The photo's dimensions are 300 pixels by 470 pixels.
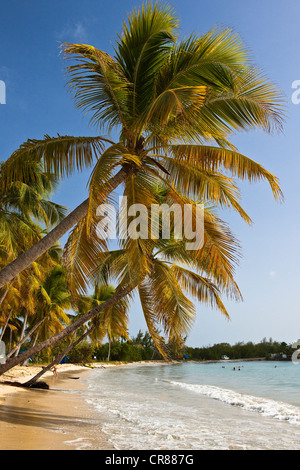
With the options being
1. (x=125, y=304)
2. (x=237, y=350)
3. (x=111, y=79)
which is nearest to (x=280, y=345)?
(x=237, y=350)

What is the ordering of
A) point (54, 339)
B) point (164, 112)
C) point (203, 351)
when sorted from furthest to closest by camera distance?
point (203, 351) < point (54, 339) < point (164, 112)

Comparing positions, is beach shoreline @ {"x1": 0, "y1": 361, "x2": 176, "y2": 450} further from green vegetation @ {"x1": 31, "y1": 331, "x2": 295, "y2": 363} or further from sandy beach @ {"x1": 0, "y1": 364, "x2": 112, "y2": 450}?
green vegetation @ {"x1": 31, "y1": 331, "x2": 295, "y2": 363}

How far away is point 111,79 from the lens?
6.57 meters

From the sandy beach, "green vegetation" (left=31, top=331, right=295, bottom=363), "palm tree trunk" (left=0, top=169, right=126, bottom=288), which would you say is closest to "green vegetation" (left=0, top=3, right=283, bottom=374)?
"palm tree trunk" (left=0, top=169, right=126, bottom=288)

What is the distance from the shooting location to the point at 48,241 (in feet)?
18.9

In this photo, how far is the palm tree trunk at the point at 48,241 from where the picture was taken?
5406 mm

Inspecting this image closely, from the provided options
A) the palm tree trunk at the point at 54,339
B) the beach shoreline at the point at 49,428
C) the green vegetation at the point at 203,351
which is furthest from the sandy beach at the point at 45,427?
the green vegetation at the point at 203,351

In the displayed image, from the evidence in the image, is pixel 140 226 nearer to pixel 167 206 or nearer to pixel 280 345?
pixel 167 206

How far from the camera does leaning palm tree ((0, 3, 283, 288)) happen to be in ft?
20.3

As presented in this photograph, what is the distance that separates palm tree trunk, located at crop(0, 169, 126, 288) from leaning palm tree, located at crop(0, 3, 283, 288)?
0.02m

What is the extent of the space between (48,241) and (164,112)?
8.43 feet

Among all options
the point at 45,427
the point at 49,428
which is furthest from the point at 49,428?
the point at 45,427

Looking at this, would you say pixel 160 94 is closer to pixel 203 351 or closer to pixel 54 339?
pixel 54 339

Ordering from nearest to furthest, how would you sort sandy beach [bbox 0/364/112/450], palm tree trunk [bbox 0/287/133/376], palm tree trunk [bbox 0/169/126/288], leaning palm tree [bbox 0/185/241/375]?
palm tree trunk [bbox 0/169/126/288], sandy beach [bbox 0/364/112/450], leaning palm tree [bbox 0/185/241/375], palm tree trunk [bbox 0/287/133/376]
